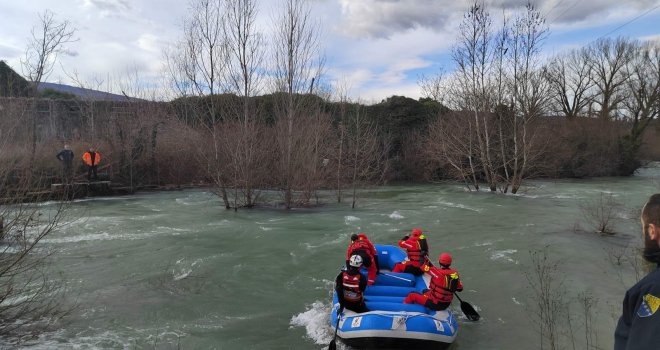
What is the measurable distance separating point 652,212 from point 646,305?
466 mm

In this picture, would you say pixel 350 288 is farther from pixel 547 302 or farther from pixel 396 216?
pixel 396 216

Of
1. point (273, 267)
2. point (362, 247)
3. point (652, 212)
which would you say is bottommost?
point (273, 267)

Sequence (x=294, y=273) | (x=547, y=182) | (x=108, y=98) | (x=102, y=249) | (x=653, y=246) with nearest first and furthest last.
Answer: (x=653, y=246), (x=294, y=273), (x=102, y=249), (x=108, y=98), (x=547, y=182)

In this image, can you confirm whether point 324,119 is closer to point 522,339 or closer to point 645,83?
point 522,339

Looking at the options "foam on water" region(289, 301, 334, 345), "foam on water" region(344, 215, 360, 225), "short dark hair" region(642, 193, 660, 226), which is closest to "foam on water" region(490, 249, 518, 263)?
"foam on water" region(289, 301, 334, 345)

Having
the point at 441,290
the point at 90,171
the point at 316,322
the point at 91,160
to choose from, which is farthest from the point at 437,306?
the point at 90,171

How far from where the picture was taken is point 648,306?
6.07 ft

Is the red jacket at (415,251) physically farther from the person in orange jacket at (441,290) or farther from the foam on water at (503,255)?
the foam on water at (503,255)

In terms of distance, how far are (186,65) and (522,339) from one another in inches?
704

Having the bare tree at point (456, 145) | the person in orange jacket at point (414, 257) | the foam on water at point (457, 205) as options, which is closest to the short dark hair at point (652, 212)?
the person in orange jacket at point (414, 257)

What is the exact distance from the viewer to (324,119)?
66.4 ft

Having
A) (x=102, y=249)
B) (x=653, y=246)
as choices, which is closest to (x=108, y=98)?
(x=102, y=249)

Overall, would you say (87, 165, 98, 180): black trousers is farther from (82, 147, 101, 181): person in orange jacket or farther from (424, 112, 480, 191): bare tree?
(424, 112, 480, 191): bare tree

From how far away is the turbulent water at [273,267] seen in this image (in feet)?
21.0
